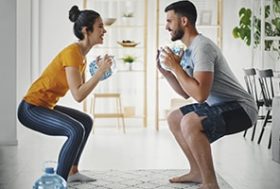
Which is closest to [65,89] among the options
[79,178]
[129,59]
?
[79,178]

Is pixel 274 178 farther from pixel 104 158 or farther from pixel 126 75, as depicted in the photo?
pixel 126 75

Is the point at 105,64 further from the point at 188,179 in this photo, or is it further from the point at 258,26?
the point at 258,26

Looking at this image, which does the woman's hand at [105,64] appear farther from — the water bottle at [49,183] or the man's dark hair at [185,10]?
the water bottle at [49,183]

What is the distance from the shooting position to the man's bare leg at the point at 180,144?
404cm

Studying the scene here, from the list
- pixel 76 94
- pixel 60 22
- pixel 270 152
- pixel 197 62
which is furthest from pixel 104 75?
pixel 60 22

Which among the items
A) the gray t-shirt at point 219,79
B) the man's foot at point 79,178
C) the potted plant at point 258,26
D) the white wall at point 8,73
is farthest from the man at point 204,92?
the potted plant at point 258,26

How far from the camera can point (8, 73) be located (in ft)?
19.5

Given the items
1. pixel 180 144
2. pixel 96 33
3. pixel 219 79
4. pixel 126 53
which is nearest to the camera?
pixel 219 79

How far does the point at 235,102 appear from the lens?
12.2ft

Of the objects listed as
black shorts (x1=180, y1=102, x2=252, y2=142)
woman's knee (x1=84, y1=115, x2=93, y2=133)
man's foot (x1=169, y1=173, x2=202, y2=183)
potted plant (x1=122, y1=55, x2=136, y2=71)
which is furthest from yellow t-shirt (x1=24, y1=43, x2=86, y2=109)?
potted plant (x1=122, y1=55, x2=136, y2=71)

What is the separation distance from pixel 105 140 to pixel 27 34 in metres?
1.57

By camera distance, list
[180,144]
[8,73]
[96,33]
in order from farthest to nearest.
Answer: [8,73] → [180,144] → [96,33]

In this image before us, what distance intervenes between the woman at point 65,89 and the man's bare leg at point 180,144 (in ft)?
1.98

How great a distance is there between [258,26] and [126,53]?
1.93 m
